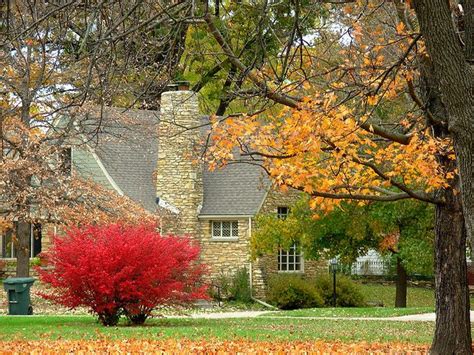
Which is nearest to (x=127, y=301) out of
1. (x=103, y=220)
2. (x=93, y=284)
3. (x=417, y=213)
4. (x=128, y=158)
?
(x=93, y=284)

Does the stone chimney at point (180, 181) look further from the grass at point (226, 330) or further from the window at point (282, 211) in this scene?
the grass at point (226, 330)

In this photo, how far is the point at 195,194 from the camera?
33.0 m

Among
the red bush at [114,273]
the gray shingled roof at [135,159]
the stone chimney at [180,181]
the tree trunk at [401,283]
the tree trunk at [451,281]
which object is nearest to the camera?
the tree trunk at [451,281]

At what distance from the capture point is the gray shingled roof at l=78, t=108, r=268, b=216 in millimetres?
32938

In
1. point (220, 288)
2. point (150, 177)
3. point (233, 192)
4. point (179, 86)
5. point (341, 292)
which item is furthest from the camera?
point (150, 177)

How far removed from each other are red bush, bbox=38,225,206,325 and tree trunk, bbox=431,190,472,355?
761 cm

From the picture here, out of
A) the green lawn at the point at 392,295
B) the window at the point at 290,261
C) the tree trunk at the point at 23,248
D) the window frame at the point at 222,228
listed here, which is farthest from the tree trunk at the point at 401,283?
the tree trunk at the point at 23,248

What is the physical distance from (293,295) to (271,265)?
6.71 ft

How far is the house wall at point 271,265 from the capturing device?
3209 cm

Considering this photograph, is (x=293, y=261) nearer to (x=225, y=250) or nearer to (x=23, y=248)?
(x=225, y=250)

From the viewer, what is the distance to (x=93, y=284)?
61.3ft

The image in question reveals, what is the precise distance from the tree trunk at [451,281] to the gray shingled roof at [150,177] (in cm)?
1978

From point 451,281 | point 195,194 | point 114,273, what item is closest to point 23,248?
point 195,194

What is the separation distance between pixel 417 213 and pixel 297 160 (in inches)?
592
